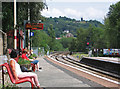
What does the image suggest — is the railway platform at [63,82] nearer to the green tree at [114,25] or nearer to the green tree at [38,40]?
the green tree at [38,40]

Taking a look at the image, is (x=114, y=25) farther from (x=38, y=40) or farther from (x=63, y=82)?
(x=63, y=82)

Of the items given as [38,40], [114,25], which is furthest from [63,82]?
[114,25]

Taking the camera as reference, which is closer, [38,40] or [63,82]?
[63,82]

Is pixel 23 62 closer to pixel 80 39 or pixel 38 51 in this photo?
pixel 38 51

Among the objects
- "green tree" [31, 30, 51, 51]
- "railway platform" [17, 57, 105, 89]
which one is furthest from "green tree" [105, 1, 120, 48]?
"railway platform" [17, 57, 105, 89]

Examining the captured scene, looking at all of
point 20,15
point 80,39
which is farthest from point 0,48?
point 80,39

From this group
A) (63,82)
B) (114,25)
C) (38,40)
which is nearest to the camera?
(63,82)

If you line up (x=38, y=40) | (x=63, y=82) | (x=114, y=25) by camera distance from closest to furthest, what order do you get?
1. (x=63, y=82)
2. (x=38, y=40)
3. (x=114, y=25)

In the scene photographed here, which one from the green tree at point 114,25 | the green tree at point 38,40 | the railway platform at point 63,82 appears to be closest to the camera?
the railway platform at point 63,82

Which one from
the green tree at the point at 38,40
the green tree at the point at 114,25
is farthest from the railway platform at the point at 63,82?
the green tree at the point at 114,25

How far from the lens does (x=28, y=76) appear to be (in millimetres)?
6762

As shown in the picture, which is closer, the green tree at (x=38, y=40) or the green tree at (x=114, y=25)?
the green tree at (x=38, y=40)

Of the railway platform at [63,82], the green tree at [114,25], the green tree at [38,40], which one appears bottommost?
the railway platform at [63,82]

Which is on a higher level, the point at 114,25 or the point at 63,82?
the point at 114,25
